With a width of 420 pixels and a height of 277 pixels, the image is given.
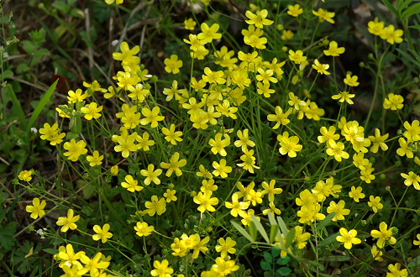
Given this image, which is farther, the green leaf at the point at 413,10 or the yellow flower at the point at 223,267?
the green leaf at the point at 413,10

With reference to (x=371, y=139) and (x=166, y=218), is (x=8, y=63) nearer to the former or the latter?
(x=166, y=218)

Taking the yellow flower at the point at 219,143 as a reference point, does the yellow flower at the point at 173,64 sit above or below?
above

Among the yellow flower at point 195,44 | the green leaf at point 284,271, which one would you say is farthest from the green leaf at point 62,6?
the green leaf at point 284,271

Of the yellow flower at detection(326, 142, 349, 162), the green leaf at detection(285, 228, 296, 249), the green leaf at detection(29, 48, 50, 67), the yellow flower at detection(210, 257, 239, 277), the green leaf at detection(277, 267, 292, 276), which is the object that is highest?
the green leaf at detection(29, 48, 50, 67)

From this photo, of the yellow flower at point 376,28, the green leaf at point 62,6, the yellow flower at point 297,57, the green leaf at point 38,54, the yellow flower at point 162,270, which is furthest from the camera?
the green leaf at point 62,6

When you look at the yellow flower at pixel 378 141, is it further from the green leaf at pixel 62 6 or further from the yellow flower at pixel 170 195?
the green leaf at pixel 62 6

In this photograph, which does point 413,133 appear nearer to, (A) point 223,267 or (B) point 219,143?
(B) point 219,143

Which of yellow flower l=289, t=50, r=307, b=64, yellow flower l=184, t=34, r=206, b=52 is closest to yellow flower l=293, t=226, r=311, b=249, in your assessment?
yellow flower l=289, t=50, r=307, b=64

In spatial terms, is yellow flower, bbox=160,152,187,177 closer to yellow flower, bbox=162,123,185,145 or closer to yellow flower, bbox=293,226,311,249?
yellow flower, bbox=162,123,185,145

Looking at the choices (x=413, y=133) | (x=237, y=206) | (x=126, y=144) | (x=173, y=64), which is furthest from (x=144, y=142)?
(x=413, y=133)
